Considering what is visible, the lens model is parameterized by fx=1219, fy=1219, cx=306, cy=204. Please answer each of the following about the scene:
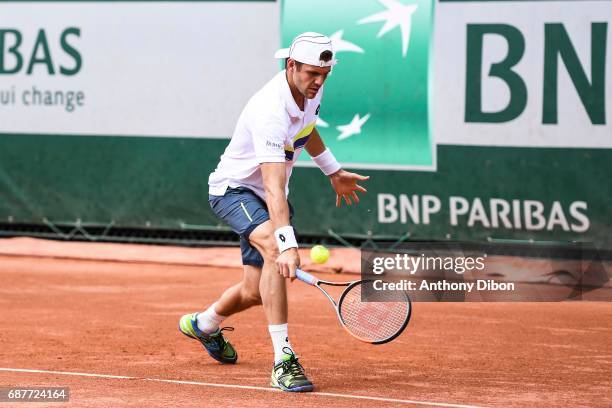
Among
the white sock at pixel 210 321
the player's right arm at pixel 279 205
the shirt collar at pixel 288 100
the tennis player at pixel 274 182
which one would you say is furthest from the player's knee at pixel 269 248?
the white sock at pixel 210 321

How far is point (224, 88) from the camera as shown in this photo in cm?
1108

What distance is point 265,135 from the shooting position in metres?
5.42

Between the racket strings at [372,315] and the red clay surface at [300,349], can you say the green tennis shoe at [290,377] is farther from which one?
the racket strings at [372,315]

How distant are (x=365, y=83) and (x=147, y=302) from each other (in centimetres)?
294

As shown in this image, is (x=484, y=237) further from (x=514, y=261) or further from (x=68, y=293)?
(x=68, y=293)

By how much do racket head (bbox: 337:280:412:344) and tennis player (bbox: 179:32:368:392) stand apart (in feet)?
0.93

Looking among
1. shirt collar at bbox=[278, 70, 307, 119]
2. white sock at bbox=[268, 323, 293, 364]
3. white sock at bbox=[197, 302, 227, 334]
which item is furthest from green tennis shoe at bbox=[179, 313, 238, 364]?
shirt collar at bbox=[278, 70, 307, 119]

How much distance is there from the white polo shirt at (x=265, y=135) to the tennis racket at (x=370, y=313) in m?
0.59

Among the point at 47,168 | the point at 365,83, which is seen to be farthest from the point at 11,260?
the point at 365,83

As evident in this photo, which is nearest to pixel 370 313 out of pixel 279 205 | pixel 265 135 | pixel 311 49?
pixel 279 205

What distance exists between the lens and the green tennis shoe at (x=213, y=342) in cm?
616

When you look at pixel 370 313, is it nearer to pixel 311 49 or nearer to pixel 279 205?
pixel 279 205

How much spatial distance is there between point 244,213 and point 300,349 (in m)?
1.40

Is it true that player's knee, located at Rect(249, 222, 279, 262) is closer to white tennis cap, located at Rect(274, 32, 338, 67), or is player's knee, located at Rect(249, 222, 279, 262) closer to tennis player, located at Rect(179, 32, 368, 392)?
tennis player, located at Rect(179, 32, 368, 392)
